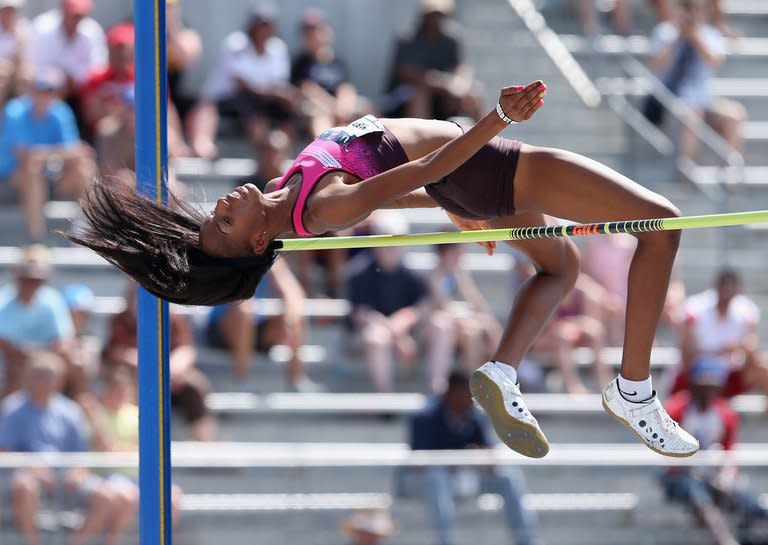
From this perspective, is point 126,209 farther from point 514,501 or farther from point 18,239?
point 18,239

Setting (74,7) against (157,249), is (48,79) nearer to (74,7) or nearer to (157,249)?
(74,7)

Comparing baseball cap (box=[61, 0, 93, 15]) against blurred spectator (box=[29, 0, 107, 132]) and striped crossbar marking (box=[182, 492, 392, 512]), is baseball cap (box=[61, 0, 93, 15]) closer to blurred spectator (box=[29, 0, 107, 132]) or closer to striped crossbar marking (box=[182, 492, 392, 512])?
blurred spectator (box=[29, 0, 107, 132])

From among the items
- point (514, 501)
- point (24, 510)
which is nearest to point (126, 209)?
point (24, 510)

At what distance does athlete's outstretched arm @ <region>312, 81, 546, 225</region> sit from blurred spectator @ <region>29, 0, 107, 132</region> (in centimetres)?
513

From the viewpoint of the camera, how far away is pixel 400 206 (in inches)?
189

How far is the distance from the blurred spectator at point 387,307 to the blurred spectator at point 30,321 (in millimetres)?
1565

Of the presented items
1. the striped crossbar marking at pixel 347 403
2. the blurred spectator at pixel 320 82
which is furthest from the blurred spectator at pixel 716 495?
the blurred spectator at pixel 320 82

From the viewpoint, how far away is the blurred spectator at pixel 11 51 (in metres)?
9.05

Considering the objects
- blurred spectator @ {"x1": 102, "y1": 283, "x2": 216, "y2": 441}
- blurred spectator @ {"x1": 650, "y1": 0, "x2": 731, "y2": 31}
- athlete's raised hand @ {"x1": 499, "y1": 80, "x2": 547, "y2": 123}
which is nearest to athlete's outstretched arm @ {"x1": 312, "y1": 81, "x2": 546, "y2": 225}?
athlete's raised hand @ {"x1": 499, "y1": 80, "x2": 547, "y2": 123}

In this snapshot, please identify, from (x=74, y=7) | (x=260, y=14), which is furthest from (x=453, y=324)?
(x=74, y=7)

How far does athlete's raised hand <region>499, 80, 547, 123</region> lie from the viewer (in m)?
4.22

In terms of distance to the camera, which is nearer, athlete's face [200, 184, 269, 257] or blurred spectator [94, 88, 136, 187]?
athlete's face [200, 184, 269, 257]

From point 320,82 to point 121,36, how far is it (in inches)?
51.4

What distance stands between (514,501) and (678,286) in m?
2.25
